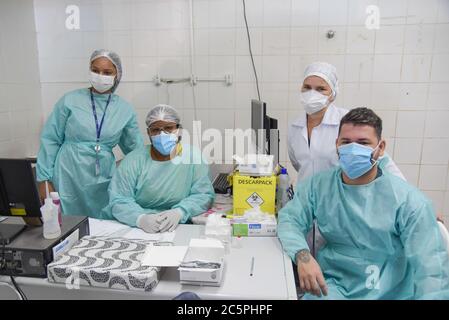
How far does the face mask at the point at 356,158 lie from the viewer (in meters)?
1.35

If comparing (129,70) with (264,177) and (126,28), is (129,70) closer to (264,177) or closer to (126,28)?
(126,28)

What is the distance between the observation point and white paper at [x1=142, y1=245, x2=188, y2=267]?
1185 millimetres

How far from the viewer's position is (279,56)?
2713 millimetres

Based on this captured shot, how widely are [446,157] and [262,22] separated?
1839 millimetres

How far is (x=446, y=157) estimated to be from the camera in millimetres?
2721

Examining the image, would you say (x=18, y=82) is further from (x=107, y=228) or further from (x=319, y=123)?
(x=319, y=123)

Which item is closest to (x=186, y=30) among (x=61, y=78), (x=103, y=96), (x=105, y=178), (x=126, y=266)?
(x=103, y=96)

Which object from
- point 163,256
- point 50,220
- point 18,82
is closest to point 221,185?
point 163,256

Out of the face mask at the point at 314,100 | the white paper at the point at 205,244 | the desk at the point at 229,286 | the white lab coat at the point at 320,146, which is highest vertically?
the face mask at the point at 314,100

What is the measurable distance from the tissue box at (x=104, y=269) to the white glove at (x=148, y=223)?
0.28 metres

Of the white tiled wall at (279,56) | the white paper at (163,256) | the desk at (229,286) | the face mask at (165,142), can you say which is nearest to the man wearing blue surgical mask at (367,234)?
the desk at (229,286)

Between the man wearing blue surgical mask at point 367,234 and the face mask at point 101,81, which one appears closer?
the man wearing blue surgical mask at point 367,234

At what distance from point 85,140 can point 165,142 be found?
72cm

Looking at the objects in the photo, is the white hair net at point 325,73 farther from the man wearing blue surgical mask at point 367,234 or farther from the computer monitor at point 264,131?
the man wearing blue surgical mask at point 367,234
